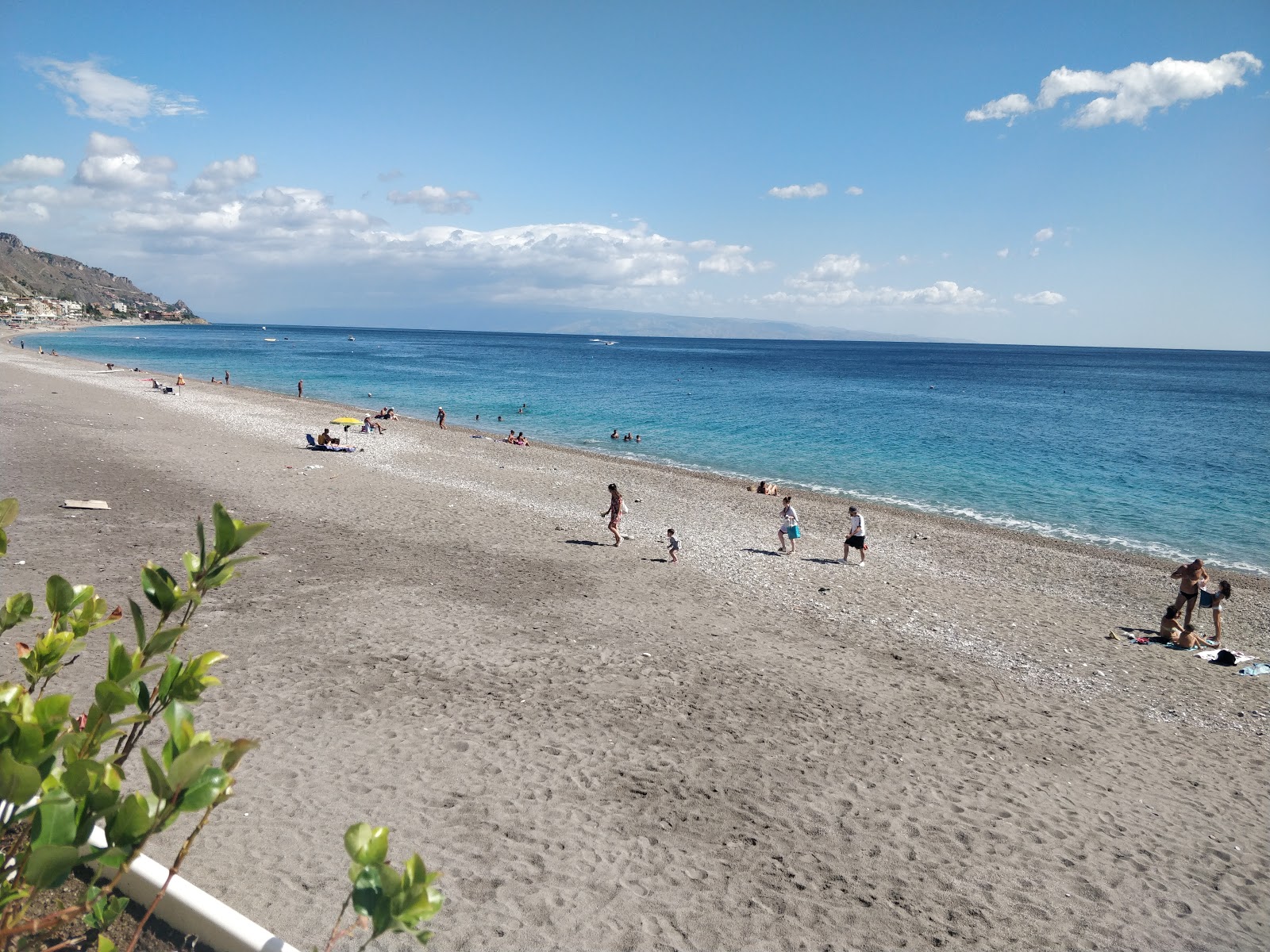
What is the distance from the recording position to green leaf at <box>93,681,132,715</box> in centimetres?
177

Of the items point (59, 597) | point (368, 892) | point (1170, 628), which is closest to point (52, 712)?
point (59, 597)

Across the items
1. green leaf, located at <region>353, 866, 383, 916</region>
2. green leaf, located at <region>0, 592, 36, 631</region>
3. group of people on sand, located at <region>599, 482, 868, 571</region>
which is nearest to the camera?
green leaf, located at <region>353, 866, 383, 916</region>

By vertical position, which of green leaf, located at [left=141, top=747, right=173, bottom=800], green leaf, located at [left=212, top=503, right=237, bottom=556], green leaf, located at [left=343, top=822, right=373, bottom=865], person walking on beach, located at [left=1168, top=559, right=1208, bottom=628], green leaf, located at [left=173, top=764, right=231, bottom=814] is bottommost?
person walking on beach, located at [left=1168, top=559, right=1208, bottom=628]

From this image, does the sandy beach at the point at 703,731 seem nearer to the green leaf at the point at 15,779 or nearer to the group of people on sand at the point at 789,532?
the group of people on sand at the point at 789,532

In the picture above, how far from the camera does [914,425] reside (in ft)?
154

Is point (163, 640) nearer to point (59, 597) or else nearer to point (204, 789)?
point (204, 789)

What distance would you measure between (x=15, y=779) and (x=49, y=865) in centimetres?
19

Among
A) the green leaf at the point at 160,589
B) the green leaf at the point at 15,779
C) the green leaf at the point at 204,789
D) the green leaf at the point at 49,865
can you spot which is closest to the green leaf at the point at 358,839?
the green leaf at the point at 204,789

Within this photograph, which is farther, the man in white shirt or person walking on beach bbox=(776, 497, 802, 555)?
person walking on beach bbox=(776, 497, 802, 555)

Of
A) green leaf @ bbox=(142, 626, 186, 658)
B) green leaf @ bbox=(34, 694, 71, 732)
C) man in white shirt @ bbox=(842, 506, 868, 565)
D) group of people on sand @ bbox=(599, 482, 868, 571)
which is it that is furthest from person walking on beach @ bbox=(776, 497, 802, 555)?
green leaf @ bbox=(34, 694, 71, 732)

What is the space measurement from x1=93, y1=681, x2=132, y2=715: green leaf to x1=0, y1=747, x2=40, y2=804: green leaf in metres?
0.28

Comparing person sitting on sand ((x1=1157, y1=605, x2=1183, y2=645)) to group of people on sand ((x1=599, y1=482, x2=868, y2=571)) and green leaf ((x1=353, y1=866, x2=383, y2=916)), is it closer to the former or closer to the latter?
group of people on sand ((x1=599, y1=482, x2=868, y2=571))

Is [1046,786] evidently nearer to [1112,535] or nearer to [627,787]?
[627,787]

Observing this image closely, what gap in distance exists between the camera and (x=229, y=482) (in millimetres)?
20125
